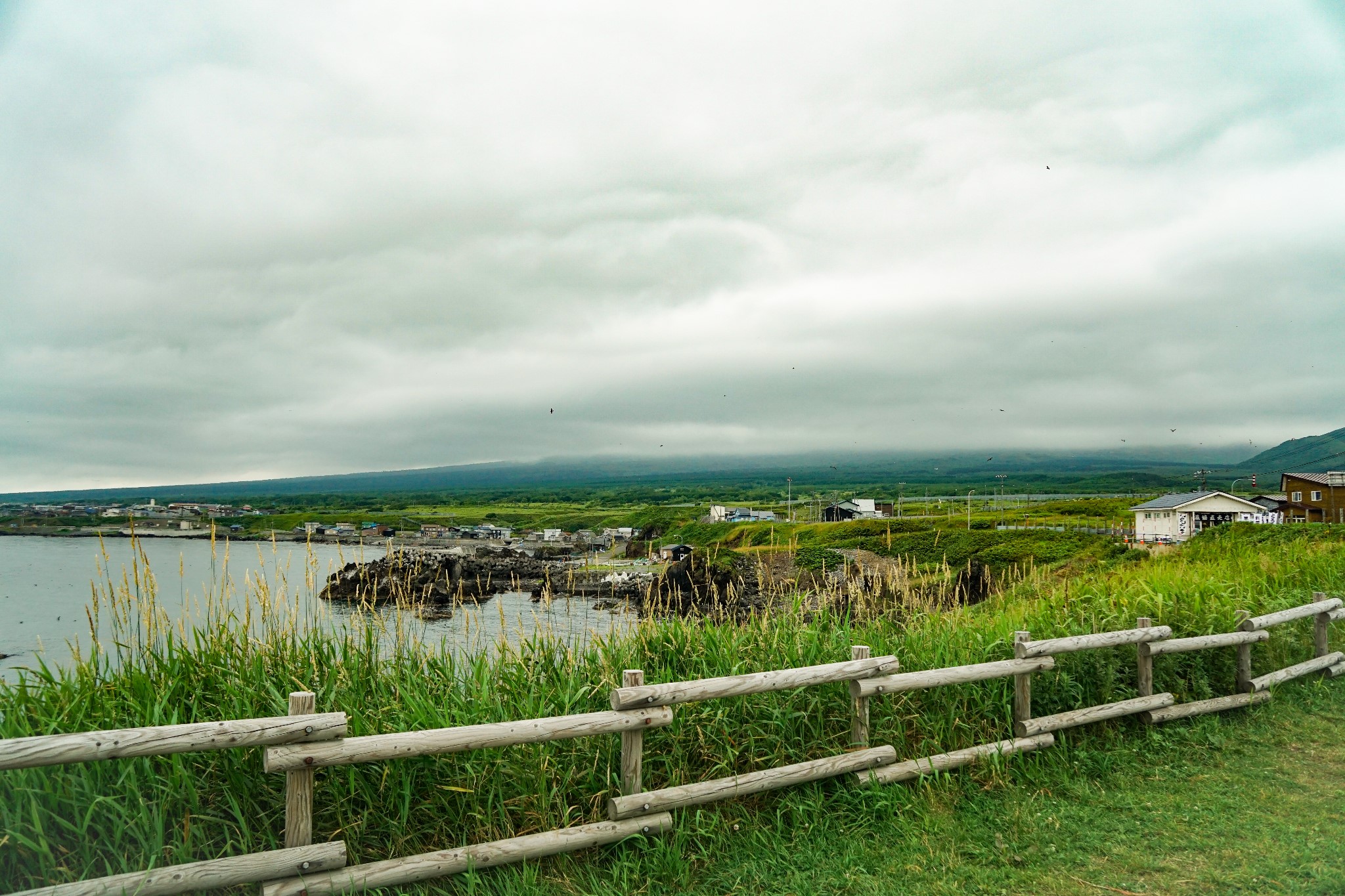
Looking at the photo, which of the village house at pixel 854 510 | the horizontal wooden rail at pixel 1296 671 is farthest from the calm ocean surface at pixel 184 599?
the village house at pixel 854 510

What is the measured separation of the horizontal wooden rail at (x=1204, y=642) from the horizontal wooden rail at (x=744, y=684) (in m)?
3.09

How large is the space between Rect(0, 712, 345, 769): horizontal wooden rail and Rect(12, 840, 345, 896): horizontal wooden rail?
50cm

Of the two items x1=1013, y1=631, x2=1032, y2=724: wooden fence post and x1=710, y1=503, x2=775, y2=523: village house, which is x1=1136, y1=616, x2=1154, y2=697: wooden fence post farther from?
x1=710, y1=503, x2=775, y2=523: village house

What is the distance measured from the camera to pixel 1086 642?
20.4 ft

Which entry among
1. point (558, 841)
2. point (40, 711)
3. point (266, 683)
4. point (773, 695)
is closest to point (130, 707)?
point (40, 711)

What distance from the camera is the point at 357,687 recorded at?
507 cm

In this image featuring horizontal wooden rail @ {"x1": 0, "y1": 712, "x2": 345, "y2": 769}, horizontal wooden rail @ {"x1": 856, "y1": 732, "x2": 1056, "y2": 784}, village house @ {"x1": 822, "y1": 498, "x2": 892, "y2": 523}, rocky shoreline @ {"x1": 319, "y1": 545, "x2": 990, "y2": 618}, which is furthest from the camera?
village house @ {"x1": 822, "y1": 498, "x2": 892, "y2": 523}

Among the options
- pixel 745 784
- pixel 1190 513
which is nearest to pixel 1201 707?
pixel 745 784

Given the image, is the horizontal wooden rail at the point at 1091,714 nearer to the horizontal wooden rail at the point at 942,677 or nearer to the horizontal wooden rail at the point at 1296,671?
the horizontal wooden rail at the point at 942,677

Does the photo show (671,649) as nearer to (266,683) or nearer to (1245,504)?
(266,683)

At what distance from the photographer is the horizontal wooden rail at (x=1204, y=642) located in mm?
6762

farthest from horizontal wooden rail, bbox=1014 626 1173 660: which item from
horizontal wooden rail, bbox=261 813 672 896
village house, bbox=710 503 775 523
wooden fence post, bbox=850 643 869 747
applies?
village house, bbox=710 503 775 523

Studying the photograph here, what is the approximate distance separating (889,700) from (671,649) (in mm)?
1777

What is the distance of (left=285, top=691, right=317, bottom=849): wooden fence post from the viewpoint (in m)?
3.67
